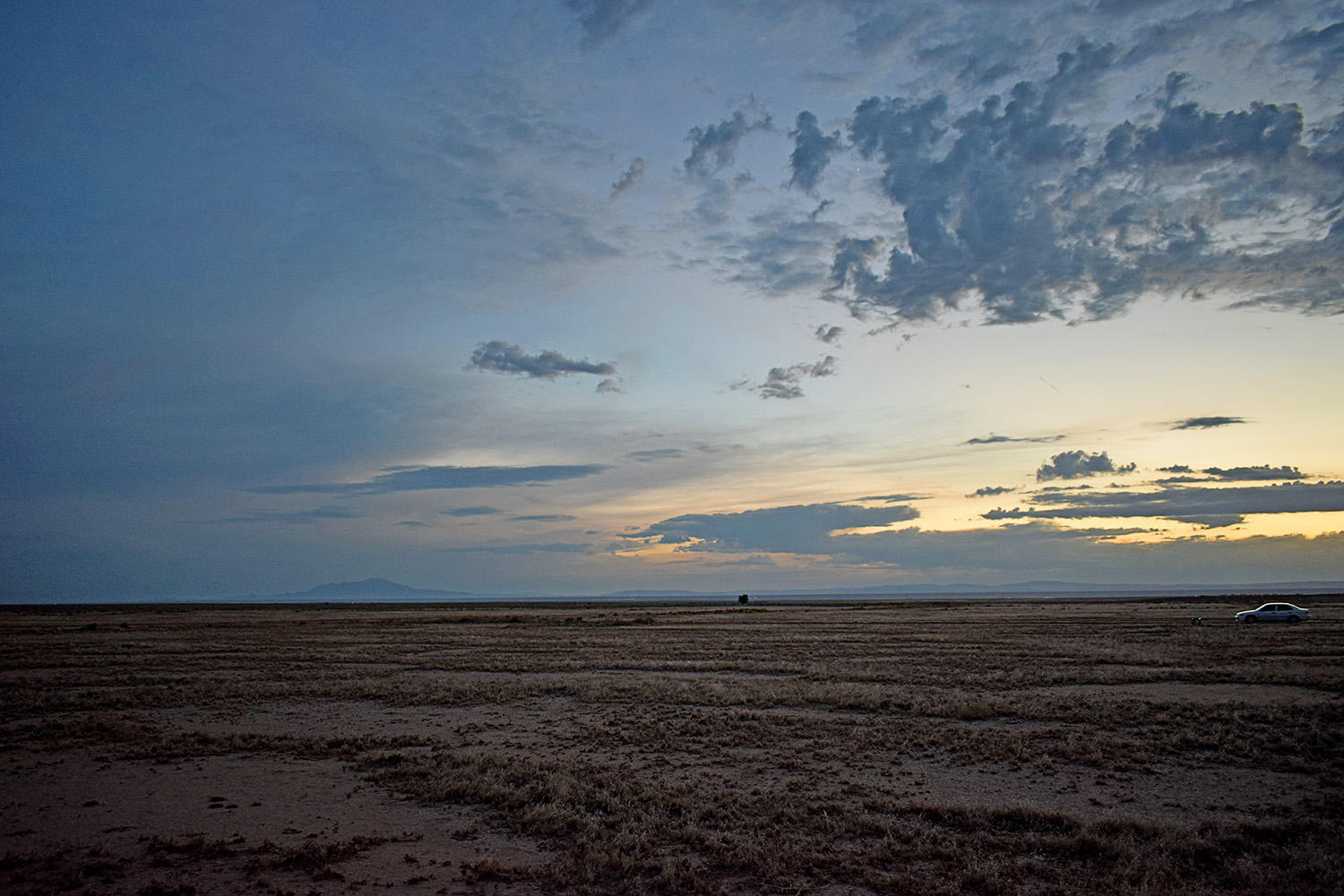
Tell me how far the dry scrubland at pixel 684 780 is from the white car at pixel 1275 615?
2267 cm

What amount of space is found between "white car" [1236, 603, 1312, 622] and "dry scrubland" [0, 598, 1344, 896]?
22.7 m

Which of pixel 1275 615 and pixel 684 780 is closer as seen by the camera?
pixel 684 780

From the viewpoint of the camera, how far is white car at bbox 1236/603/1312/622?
147ft

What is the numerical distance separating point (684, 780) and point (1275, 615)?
163 feet

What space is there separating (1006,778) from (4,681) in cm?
3205

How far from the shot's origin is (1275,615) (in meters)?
44.8

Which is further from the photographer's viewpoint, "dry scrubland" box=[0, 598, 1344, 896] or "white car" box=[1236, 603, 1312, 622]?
"white car" box=[1236, 603, 1312, 622]

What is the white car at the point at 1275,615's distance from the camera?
44.7 meters

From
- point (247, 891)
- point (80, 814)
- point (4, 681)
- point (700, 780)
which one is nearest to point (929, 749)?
point (700, 780)

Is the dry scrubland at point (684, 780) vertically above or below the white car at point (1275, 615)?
above

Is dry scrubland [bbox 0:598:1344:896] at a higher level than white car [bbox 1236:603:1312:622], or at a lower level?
higher

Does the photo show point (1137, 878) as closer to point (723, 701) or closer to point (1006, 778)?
point (1006, 778)

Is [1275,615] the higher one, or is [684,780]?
[684,780]

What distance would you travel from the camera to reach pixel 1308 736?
48.8 feet
